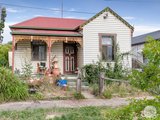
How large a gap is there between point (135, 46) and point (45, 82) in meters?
22.6

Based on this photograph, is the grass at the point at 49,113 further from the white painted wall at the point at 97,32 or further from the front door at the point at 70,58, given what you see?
the front door at the point at 70,58

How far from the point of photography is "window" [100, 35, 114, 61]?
15.9m

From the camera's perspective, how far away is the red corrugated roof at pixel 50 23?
1625 centimetres

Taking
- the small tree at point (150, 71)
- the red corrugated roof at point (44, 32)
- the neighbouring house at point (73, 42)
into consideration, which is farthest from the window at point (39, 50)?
the small tree at point (150, 71)

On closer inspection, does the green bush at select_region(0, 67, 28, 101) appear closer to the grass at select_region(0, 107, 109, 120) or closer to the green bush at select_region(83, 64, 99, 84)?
the grass at select_region(0, 107, 109, 120)

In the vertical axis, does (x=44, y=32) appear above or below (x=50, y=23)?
below

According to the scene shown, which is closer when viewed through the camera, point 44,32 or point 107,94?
point 107,94

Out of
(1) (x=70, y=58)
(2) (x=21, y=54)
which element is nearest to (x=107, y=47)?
(1) (x=70, y=58)

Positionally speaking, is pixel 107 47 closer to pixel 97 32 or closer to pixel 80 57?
pixel 97 32

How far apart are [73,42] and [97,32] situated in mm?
1855

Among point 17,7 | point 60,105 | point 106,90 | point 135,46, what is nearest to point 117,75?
point 106,90

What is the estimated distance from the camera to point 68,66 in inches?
645

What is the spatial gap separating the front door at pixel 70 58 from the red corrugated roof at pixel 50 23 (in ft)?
4.68

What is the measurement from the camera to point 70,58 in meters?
16.5
